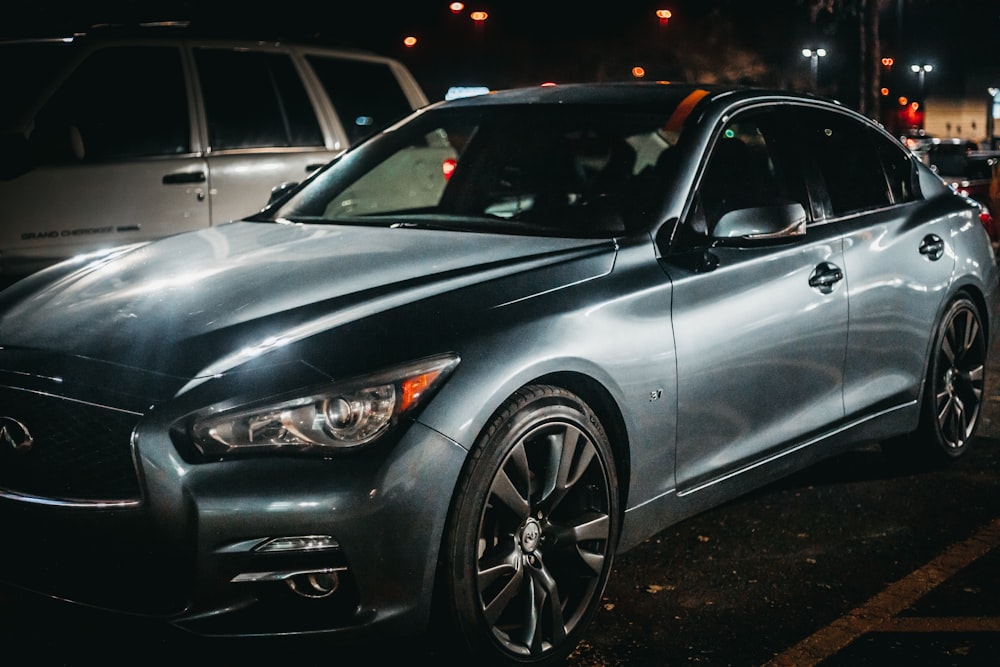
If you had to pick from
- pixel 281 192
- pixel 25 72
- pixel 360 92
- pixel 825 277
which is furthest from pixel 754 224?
pixel 360 92

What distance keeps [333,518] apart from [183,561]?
0.37m

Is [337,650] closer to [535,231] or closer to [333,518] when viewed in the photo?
[333,518]

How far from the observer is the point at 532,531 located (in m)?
3.58

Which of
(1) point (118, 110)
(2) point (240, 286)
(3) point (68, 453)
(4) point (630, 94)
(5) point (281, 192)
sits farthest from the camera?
(1) point (118, 110)

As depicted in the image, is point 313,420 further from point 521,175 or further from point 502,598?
point 521,175

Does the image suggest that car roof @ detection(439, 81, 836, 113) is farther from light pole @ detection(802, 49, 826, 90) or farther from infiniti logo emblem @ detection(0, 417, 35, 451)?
light pole @ detection(802, 49, 826, 90)

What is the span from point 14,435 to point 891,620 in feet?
8.63

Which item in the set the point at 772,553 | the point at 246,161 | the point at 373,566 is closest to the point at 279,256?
the point at 373,566

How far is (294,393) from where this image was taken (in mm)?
3148

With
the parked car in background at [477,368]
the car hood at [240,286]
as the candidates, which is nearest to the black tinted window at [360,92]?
the parked car in background at [477,368]

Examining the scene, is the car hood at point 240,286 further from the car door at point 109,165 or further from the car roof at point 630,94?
the car door at point 109,165

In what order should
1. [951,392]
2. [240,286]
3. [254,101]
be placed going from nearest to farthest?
[240,286], [951,392], [254,101]

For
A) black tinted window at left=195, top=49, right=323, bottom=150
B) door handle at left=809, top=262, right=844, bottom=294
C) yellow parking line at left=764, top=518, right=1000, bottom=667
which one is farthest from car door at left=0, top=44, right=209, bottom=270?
yellow parking line at left=764, top=518, right=1000, bottom=667

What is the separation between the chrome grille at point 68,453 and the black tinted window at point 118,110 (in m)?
3.74
